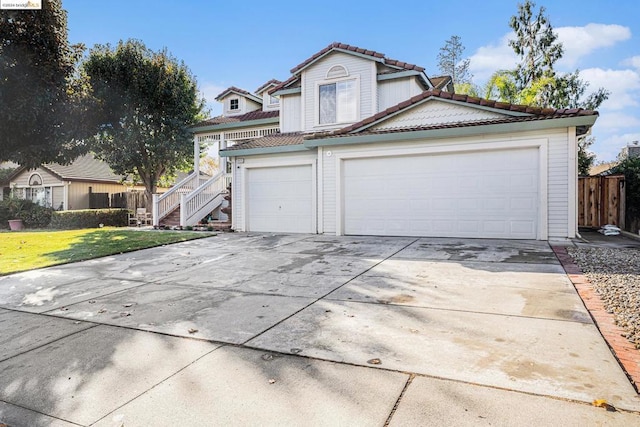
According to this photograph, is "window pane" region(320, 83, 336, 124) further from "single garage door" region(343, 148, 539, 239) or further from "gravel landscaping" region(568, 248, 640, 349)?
"gravel landscaping" region(568, 248, 640, 349)

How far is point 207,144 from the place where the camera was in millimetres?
26500

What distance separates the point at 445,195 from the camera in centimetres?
977

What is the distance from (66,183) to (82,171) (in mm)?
1749

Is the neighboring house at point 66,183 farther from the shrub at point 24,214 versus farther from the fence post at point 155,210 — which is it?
the fence post at point 155,210

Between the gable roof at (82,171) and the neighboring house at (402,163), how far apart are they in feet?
51.6

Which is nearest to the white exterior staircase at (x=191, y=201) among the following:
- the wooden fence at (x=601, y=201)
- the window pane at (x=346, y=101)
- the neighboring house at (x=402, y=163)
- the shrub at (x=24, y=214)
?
the neighboring house at (x=402, y=163)

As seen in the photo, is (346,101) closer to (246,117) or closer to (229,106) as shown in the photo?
(246,117)

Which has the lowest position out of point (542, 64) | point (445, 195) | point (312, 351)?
point (312, 351)

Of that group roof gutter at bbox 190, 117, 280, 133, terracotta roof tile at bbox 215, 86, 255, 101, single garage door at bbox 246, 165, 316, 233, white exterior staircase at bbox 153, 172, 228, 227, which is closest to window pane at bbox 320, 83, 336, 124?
single garage door at bbox 246, 165, 316, 233

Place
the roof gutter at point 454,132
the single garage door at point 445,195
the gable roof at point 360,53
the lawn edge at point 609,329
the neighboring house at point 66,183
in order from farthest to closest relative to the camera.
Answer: the neighboring house at point 66,183, the gable roof at point 360,53, the single garage door at point 445,195, the roof gutter at point 454,132, the lawn edge at point 609,329

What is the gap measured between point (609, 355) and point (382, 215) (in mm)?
7879

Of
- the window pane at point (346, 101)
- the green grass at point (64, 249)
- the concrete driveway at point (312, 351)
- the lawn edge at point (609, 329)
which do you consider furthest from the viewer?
the window pane at point (346, 101)

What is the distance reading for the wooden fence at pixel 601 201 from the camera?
36.7 feet

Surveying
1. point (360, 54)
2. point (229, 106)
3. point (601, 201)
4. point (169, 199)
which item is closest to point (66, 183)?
point (169, 199)
